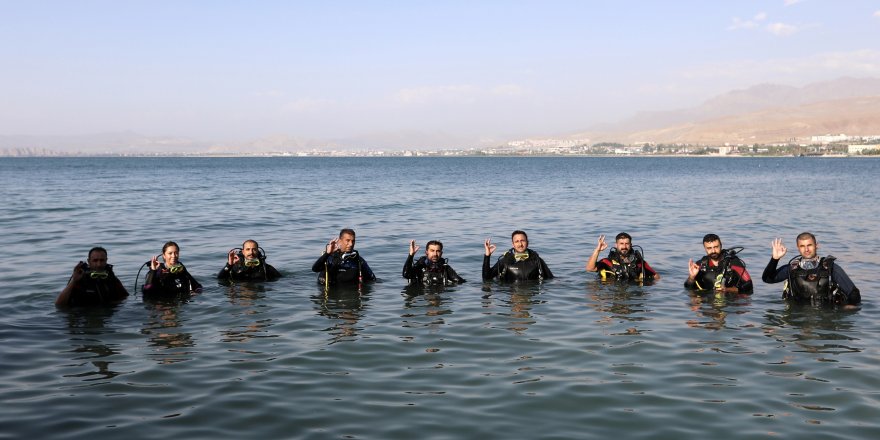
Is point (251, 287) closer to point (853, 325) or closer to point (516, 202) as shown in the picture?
point (853, 325)

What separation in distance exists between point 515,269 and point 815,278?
5342mm

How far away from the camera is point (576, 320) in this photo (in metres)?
11.4

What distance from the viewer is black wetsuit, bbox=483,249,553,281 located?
47.6ft

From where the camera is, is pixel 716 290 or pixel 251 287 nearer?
pixel 716 290

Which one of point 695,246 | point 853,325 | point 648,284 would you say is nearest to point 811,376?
point 853,325

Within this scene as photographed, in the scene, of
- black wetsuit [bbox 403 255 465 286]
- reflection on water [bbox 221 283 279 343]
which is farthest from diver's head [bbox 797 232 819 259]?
reflection on water [bbox 221 283 279 343]

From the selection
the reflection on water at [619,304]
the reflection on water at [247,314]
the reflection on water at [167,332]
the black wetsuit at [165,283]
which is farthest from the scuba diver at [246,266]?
the reflection on water at [619,304]

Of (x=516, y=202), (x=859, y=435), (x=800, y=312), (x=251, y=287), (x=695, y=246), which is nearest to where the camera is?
(x=859, y=435)

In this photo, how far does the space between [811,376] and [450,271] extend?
7.47 metres

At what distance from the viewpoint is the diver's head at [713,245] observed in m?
13.1

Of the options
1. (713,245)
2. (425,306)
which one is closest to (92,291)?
(425,306)

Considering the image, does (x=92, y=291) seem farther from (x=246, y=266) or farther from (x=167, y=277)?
(x=246, y=266)

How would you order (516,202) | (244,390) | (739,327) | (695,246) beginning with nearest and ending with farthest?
1. (244,390)
2. (739,327)
3. (695,246)
4. (516,202)

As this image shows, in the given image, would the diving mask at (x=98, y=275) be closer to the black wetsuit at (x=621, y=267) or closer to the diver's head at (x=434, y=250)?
the diver's head at (x=434, y=250)
